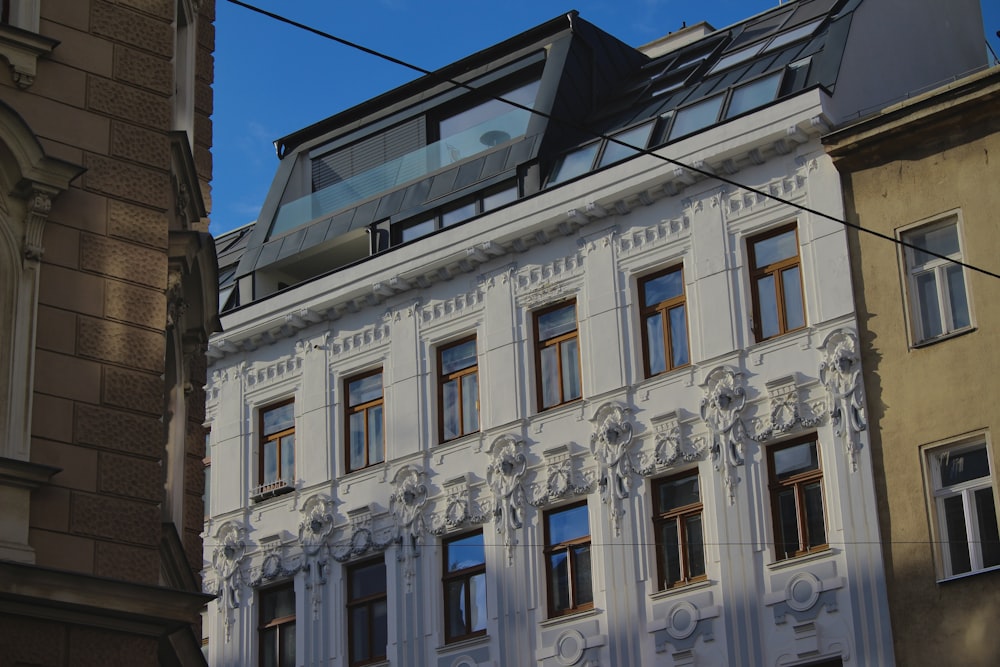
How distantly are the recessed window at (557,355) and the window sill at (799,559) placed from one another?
482 cm

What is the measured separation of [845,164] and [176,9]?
1176cm

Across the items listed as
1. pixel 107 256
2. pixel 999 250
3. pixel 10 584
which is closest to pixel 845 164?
pixel 999 250

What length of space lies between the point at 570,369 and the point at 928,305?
623 cm

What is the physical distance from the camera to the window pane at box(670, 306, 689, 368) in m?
27.2

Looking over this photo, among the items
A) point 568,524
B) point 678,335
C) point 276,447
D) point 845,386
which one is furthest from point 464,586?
point 845,386

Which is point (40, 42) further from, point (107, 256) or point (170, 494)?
point (170, 494)

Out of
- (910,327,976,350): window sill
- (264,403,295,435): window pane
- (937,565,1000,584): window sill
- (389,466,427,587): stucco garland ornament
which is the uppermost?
(264,403,295,435): window pane

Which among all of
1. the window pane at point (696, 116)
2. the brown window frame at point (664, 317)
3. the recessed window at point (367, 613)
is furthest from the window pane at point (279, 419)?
the window pane at point (696, 116)

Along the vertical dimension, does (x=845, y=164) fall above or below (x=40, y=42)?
above

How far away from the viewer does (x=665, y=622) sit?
25859 mm

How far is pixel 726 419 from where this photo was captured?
2598cm

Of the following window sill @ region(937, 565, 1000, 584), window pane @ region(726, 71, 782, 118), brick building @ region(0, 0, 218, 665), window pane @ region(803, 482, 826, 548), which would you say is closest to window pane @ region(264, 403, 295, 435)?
window pane @ region(726, 71, 782, 118)

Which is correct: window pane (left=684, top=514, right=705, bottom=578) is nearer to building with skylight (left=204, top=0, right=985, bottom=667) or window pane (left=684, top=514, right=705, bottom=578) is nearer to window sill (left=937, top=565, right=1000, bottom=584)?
building with skylight (left=204, top=0, right=985, bottom=667)

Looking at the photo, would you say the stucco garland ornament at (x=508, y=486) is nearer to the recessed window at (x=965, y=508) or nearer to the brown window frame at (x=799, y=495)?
the brown window frame at (x=799, y=495)
